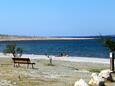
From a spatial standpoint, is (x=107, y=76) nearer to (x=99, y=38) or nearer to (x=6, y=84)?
(x=6, y=84)

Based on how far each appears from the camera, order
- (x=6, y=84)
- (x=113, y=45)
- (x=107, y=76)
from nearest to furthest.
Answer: (x=6, y=84) < (x=107, y=76) < (x=113, y=45)

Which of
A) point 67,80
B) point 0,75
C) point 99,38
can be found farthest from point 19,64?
point 67,80

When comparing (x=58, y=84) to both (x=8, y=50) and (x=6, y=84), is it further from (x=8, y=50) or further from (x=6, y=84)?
(x=8, y=50)

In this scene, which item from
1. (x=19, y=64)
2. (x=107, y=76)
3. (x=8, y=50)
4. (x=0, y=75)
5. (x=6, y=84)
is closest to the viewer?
(x=6, y=84)

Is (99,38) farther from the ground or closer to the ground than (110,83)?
farther from the ground

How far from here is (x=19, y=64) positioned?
36.1m

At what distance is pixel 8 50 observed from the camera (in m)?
51.0

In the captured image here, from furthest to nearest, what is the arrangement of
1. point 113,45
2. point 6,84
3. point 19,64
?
point 19,64 < point 113,45 < point 6,84

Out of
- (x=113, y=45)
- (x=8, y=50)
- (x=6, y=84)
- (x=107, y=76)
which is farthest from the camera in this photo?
(x=8, y=50)

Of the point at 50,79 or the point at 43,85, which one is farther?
the point at 50,79

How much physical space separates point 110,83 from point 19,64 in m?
14.8

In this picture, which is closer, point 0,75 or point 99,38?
point 0,75

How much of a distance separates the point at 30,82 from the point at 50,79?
203 centimetres

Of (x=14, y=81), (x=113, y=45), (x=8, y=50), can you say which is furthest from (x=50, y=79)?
(x=8, y=50)
